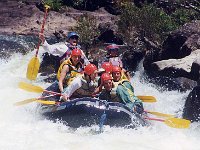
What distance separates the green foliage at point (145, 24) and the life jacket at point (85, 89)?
7.91 m

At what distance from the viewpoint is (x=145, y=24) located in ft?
53.3

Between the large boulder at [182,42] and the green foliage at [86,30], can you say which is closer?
the large boulder at [182,42]

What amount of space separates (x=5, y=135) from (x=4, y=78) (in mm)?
6471

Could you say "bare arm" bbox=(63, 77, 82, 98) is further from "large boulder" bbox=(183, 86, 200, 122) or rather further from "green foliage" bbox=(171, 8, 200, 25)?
"green foliage" bbox=(171, 8, 200, 25)

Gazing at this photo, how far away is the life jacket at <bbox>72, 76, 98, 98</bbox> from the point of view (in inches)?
339

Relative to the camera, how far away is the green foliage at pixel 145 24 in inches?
638

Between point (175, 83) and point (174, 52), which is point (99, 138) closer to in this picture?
point (175, 83)

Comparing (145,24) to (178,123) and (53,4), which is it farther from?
(53,4)

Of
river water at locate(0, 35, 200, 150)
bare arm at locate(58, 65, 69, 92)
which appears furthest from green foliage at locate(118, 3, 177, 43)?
bare arm at locate(58, 65, 69, 92)

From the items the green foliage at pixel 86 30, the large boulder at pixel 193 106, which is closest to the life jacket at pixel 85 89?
the large boulder at pixel 193 106

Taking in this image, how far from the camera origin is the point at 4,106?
10.2 meters

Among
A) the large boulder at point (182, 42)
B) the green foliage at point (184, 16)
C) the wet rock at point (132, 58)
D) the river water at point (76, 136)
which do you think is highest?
the green foliage at point (184, 16)

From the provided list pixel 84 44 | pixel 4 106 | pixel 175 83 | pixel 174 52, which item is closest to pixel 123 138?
pixel 4 106

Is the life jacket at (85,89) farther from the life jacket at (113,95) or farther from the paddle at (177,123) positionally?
the paddle at (177,123)
